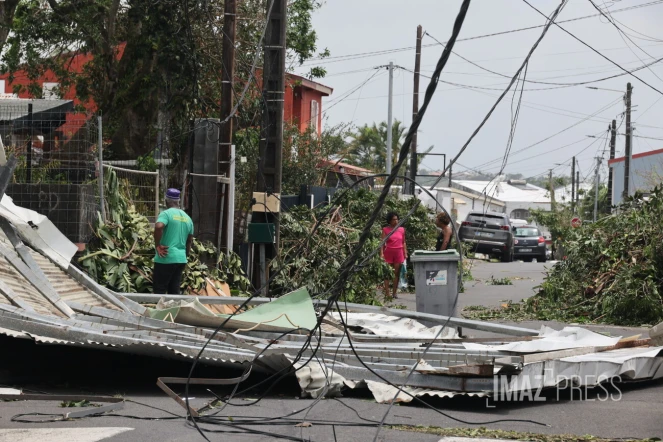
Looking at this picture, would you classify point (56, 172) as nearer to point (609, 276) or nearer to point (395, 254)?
point (395, 254)

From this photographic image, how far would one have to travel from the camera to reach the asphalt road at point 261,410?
20.0ft

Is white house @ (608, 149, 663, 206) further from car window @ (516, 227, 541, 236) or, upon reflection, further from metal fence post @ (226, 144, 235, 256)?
metal fence post @ (226, 144, 235, 256)

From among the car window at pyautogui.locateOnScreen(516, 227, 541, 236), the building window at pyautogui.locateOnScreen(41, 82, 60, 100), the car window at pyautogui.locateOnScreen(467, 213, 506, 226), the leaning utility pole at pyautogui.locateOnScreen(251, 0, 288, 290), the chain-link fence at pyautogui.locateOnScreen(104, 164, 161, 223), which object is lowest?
the car window at pyautogui.locateOnScreen(516, 227, 541, 236)

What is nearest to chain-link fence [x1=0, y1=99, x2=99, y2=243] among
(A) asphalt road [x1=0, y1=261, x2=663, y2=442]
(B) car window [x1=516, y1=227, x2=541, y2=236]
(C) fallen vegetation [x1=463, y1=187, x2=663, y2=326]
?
(A) asphalt road [x1=0, y1=261, x2=663, y2=442]

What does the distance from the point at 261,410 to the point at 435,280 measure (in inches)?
206

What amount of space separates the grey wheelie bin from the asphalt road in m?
3.89

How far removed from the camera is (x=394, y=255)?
17312 mm

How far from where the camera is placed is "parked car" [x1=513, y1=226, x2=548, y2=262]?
129 feet

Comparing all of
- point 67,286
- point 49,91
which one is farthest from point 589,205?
point 67,286

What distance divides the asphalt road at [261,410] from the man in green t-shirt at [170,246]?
2888 millimetres

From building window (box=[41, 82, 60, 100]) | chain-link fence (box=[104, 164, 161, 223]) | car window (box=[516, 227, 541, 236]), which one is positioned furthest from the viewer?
car window (box=[516, 227, 541, 236])

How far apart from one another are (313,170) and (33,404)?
2289 centimetres

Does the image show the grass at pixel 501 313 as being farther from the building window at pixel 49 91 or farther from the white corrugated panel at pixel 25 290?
the building window at pixel 49 91

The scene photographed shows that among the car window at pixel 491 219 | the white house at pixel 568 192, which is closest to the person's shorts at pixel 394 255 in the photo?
the car window at pixel 491 219
